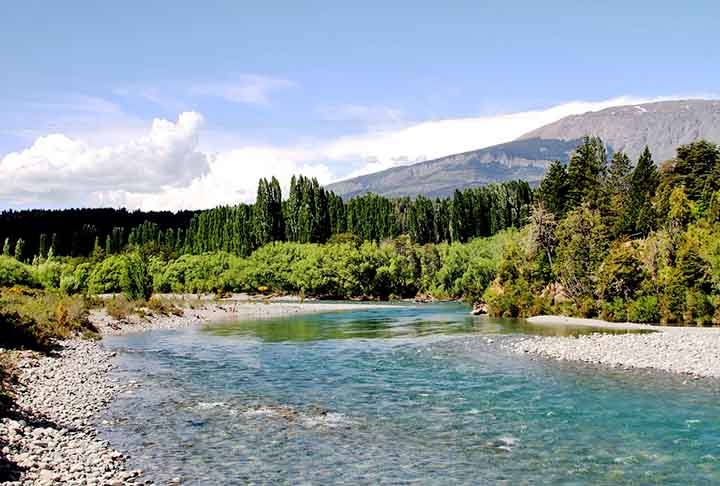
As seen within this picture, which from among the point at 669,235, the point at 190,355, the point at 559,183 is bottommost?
the point at 190,355

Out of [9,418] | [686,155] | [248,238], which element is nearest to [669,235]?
[686,155]

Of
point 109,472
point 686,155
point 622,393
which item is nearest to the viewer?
point 109,472

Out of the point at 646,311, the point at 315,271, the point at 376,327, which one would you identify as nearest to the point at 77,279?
the point at 315,271

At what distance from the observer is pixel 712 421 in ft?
66.5

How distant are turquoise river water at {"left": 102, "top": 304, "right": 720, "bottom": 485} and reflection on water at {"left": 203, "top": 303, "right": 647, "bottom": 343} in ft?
39.1

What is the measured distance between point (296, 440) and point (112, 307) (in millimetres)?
52693

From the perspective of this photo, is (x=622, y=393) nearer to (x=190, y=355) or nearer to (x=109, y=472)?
(x=109, y=472)

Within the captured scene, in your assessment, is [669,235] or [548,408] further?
[669,235]

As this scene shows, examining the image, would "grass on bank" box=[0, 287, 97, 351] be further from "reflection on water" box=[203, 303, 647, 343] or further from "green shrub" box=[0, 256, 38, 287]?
"green shrub" box=[0, 256, 38, 287]

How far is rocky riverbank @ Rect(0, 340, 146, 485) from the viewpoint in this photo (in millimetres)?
14406

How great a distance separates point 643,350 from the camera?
34875 mm

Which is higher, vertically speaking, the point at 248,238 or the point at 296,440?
the point at 248,238

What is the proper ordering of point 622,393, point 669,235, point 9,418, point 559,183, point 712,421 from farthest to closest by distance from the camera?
point 559,183 < point 669,235 < point 622,393 < point 712,421 < point 9,418

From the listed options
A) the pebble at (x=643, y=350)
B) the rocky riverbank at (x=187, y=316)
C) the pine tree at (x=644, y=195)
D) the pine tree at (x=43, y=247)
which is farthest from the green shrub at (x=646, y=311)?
Result: the pine tree at (x=43, y=247)
